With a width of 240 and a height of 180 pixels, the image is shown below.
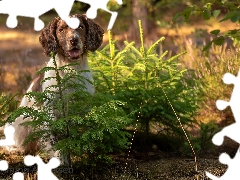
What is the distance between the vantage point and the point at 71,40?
13.6 feet

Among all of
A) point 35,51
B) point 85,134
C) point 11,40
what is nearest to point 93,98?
point 85,134

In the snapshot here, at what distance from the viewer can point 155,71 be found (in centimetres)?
470

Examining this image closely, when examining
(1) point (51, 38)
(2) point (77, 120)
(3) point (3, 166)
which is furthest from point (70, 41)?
(3) point (3, 166)

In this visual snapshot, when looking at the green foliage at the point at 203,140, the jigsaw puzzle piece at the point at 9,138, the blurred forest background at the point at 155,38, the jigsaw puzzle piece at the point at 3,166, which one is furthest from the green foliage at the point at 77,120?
the green foliage at the point at 203,140

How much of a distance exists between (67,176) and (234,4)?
1.74m

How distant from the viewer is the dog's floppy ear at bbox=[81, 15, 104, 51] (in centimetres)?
445

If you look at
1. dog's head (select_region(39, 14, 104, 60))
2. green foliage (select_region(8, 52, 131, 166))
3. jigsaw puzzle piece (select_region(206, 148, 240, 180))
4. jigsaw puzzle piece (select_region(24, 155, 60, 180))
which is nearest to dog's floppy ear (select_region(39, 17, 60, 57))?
dog's head (select_region(39, 14, 104, 60))

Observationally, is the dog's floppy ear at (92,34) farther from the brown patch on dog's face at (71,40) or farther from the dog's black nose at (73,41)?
the dog's black nose at (73,41)

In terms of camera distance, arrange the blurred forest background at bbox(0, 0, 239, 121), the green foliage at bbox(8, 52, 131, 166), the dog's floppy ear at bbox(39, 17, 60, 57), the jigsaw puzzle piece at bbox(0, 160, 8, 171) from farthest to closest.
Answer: the blurred forest background at bbox(0, 0, 239, 121) < the dog's floppy ear at bbox(39, 17, 60, 57) < the jigsaw puzzle piece at bbox(0, 160, 8, 171) < the green foliage at bbox(8, 52, 131, 166)

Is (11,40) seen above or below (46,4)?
above

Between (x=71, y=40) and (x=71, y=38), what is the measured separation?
0.02 meters

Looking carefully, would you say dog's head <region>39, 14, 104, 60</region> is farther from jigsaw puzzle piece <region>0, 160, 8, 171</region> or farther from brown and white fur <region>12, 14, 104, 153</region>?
jigsaw puzzle piece <region>0, 160, 8, 171</region>

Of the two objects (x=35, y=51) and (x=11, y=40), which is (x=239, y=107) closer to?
(x=35, y=51)

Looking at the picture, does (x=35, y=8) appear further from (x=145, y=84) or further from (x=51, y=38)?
(x=145, y=84)
